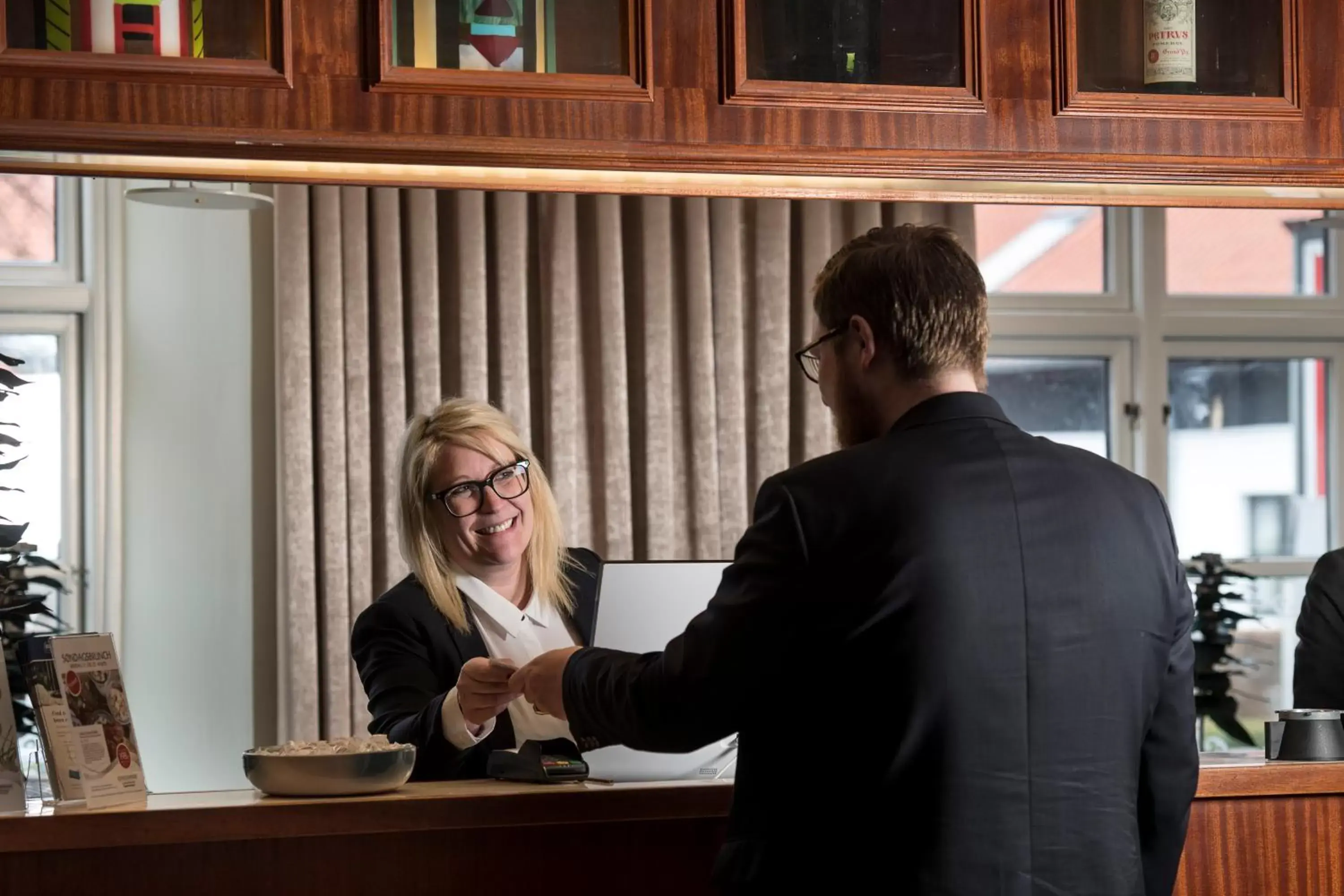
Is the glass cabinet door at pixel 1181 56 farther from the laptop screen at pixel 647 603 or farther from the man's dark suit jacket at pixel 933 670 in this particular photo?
the laptop screen at pixel 647 603

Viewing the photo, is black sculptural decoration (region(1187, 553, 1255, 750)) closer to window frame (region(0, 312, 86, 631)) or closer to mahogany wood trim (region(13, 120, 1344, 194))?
mahogany wood trim (region(13, 120, 1344, 194))

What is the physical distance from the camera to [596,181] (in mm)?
2010

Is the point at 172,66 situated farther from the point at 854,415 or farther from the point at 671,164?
the point at 854,415

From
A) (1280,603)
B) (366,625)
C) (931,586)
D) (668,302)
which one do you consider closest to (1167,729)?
(931,586)

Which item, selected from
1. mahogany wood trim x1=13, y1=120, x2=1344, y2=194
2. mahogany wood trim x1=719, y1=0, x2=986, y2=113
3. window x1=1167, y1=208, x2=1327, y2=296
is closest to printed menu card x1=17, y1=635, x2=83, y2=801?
mahogany wood trim x1=13, y1=120, x2=1344, y2=194

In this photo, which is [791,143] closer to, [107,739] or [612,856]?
[612,856]

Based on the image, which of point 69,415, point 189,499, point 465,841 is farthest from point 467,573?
point 69,415

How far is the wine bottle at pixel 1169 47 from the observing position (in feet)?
6.77

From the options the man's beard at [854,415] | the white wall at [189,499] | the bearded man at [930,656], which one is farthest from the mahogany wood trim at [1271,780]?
the white wall at [189,499]

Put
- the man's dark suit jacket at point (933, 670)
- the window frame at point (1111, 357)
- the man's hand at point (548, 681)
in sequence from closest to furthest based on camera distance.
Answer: the man's dark suit jacket at point (933, 670) → the man's hand at point (548, 681) → the window frame at point (1111, 357)

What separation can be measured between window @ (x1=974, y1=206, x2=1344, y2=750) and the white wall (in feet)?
7.29

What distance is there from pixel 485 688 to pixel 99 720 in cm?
44

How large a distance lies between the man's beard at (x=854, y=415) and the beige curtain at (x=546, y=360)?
2.43m

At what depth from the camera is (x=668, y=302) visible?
4.15 m
